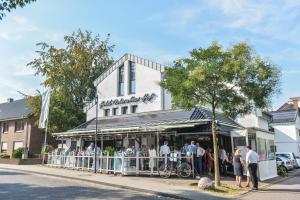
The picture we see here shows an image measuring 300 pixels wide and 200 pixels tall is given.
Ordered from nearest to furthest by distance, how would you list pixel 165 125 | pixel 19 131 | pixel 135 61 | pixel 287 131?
pixel 165 125 → pixel 135 61 → pixel 19 131 → pixel 287 131

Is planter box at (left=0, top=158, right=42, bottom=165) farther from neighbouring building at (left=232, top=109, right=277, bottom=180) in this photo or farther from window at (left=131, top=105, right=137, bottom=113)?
neighbouring building at (left=232, top=109, right=277, bottom=180)

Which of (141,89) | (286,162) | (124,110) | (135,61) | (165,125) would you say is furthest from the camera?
(124,110)

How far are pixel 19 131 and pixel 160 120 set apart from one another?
26.5 metres

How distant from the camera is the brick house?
4275cm

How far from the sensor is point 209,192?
14.0m

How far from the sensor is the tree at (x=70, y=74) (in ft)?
127

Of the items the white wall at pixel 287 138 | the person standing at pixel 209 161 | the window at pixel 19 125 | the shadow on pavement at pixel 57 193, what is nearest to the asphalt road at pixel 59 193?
the shadow on pavement at pixel 57 193

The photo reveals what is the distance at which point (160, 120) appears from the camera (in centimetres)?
2458

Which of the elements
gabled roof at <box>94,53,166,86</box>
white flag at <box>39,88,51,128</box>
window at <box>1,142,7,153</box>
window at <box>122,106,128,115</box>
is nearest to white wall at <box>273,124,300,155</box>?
gabled roof at <box>94,53,166,86</box>

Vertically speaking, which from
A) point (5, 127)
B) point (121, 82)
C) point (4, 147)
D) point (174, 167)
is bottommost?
point (174, 167)

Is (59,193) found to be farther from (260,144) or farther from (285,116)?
(285,116)

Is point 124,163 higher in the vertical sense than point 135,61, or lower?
lower

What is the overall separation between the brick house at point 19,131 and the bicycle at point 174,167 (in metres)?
25.9

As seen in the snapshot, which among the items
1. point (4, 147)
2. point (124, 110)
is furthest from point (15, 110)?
point (124, 110)
